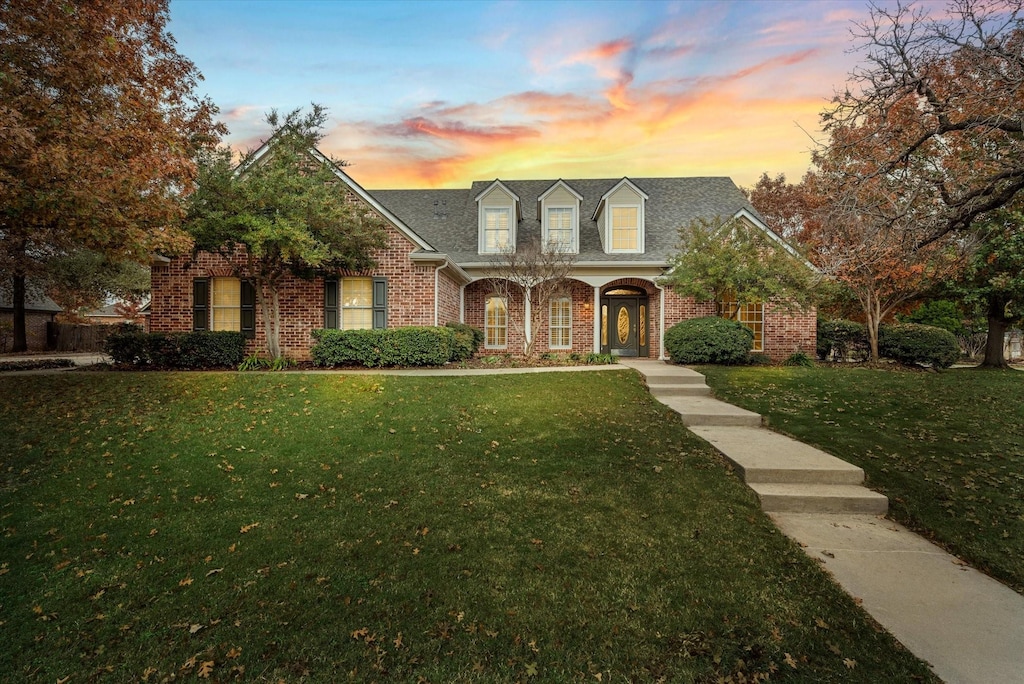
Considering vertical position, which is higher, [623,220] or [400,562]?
[623,220]

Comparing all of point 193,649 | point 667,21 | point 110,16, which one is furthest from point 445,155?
point 193,649

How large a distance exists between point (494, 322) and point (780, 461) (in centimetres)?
1177

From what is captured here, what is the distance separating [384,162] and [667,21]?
491 inches

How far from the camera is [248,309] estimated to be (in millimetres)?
12766

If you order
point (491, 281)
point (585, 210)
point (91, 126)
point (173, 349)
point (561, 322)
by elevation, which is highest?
point (585, 210)

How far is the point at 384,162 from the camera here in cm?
1861

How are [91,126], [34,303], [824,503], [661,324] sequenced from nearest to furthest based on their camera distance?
[824,503], [91,126], [661,324], [34,303]

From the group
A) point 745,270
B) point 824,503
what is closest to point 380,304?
point 745,270

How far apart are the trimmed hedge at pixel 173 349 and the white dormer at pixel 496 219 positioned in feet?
26.6

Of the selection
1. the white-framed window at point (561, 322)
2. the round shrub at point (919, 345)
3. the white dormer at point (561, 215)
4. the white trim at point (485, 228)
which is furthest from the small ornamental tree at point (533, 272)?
the round shrub at point (919, 345)

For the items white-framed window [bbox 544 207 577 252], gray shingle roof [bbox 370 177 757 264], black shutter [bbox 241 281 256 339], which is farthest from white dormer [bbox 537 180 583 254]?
black shutter [bbox 241 281 256 339]

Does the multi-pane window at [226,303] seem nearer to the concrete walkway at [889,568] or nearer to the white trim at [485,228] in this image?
the white trim at [485,228]

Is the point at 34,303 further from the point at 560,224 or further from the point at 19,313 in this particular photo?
the point at 560,224

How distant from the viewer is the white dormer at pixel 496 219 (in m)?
15.1
